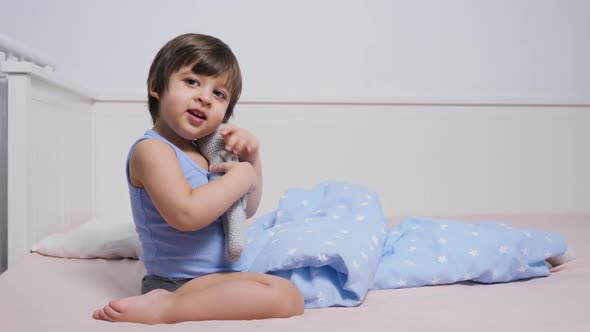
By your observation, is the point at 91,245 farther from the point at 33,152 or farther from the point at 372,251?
the point at 372,251

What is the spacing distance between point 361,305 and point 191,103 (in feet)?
1.22

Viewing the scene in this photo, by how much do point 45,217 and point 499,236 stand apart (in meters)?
0.91

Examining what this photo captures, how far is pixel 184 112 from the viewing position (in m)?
0.90

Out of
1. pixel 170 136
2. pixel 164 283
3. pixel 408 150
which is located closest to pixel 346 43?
pixel 408 150

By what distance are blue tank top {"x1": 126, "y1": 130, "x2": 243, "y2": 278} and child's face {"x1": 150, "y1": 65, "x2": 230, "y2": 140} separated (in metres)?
0.03

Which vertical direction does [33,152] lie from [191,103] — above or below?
below

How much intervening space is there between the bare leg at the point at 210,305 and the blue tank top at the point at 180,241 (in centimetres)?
9

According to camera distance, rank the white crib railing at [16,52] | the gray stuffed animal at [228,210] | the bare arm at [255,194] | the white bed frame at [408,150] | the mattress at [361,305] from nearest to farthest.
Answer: the mattress at [361,305] < the gray stuffed animal at [228,210] < the bare arm at [255,194] < the white crib railing at [16,52] < the white bed frame at [408,150]

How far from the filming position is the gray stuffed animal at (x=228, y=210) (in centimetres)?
88

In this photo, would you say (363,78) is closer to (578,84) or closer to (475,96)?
(475,96)

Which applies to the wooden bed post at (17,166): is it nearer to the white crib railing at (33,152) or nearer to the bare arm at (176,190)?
the white crib railing at (33,152)

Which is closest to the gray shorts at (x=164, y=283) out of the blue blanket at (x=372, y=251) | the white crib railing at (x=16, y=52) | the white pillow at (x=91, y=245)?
the blue blanket at (x=372, y=251)

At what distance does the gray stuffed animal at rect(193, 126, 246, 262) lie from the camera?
88cm

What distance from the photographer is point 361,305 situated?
0.92 metres
